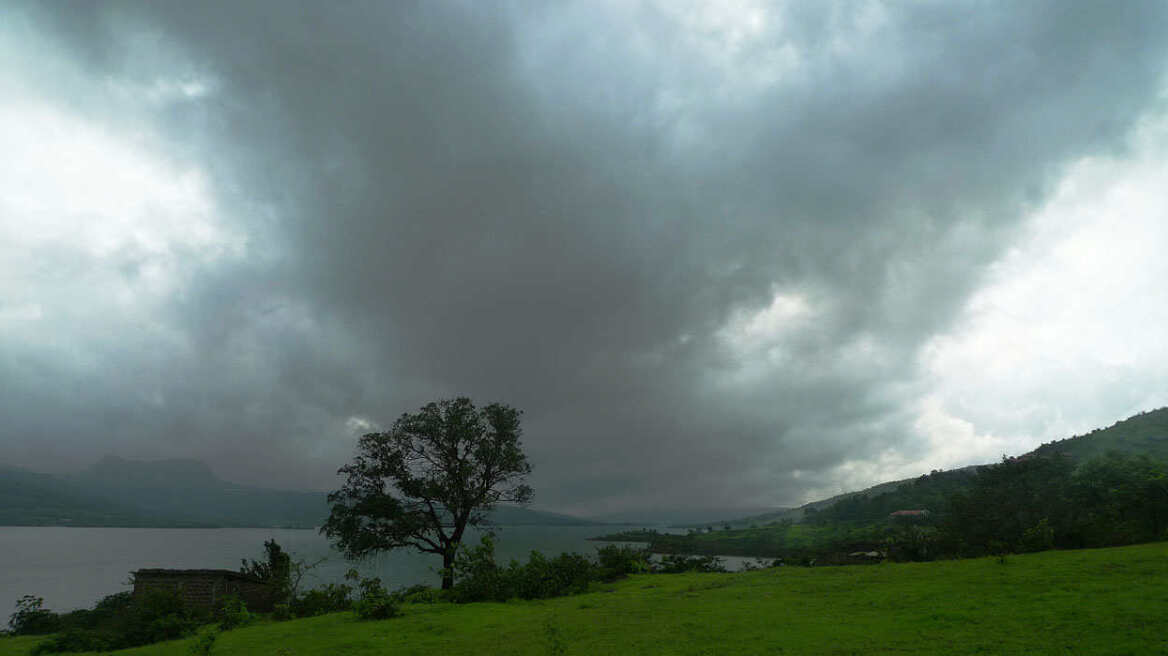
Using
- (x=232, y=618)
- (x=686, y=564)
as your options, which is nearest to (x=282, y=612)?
(x=232, y=618)

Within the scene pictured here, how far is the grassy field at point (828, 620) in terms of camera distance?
35.0 ft

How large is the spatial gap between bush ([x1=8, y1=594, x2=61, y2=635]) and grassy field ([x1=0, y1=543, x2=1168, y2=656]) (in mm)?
6885

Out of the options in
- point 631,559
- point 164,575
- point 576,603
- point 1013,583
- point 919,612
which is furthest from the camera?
point 631,559

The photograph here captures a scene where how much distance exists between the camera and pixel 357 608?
21016mm

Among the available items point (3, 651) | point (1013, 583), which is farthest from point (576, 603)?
point (3, 651)

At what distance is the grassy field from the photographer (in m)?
10.7

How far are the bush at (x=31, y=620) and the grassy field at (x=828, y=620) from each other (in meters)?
6.88

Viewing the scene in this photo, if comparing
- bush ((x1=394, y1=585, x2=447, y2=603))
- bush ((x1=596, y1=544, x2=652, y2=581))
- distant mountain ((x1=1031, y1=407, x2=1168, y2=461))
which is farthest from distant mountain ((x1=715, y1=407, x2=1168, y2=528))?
bush ((x1=394, y1=585, x2=447, y2=603))

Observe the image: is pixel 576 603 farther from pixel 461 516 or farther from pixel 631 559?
pixel 461 516

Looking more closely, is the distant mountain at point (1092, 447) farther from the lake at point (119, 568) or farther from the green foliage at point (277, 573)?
the green foliage at point (277, 573)

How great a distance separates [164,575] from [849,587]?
32.2m

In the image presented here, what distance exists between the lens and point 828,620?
13.8 meters

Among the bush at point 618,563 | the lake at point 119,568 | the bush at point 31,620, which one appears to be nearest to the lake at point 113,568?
the lake at point 119,568

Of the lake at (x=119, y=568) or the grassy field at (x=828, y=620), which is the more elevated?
the grassy field at (x=828, y=620)
